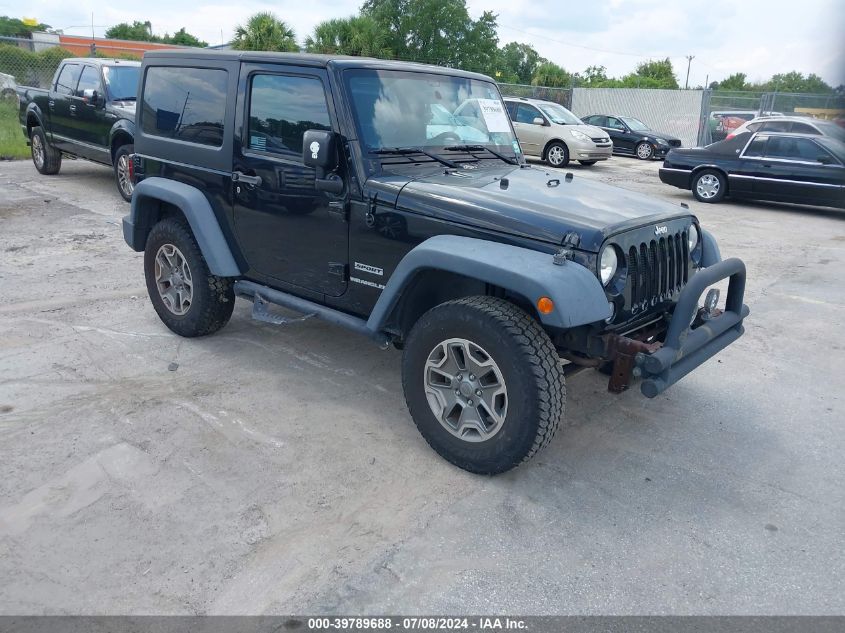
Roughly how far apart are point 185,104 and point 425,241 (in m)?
2.43

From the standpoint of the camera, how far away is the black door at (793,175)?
11.4 metres

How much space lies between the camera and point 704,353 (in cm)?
365

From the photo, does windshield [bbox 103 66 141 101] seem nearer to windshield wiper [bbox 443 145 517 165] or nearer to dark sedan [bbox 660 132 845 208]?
windshield wiper [bbox 443 145 517 165]

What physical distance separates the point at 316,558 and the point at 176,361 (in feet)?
7.86

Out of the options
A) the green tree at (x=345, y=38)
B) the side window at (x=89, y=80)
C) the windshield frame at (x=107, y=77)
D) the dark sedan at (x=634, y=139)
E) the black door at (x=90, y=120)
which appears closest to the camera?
the black door at (x=90, y=120)

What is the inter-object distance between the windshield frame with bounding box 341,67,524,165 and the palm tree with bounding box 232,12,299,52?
20.4 meters

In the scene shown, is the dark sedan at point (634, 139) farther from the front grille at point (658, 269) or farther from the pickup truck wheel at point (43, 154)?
the front grille at point (658, 269)

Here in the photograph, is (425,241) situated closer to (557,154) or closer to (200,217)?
(200,217)

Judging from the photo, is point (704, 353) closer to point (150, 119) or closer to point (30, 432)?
point (30, 432)

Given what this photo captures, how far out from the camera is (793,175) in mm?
11859

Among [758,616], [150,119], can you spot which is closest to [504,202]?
[758,616]

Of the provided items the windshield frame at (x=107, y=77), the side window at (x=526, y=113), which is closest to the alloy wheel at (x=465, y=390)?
the windshield frame at (x=107, y=77)

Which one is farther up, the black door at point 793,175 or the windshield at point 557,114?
the windshield at point 557,114

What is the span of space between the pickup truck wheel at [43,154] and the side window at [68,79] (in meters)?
1.11
